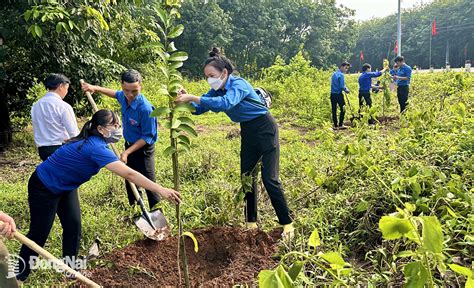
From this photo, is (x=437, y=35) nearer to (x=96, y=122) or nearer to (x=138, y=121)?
(x=138, y=121)

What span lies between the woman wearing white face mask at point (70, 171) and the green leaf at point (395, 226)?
5.72 ft

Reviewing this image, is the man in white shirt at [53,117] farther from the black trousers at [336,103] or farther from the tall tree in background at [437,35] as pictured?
the tall tree in background at [437,35]

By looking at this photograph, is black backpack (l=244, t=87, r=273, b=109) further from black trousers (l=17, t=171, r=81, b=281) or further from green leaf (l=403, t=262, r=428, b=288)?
green leaf (l=403, t=262, r=428, b=288)

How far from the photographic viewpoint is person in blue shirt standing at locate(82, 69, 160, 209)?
3.54 m

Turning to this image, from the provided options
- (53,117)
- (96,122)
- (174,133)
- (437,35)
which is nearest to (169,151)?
(174,133)

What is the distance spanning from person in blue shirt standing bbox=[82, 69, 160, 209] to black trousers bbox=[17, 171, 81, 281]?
0.63 m

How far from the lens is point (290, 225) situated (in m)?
3.37

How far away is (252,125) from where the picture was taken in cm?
331

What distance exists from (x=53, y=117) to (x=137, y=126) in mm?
690

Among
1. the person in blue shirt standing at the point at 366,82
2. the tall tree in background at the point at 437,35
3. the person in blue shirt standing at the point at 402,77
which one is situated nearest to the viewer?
the person in blue shirt standing at the point at 402,77

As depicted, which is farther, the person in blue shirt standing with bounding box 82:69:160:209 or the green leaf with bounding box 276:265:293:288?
the person in blue shirt standing with bounding box 82:69:160:209

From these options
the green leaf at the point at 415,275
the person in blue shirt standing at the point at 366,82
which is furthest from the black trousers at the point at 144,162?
the person in blue shirt standing at the point at 366,82

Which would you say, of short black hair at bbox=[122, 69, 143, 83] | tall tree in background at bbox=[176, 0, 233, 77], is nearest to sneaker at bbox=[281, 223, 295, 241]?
short black hair at bbox=[122, 69, 143, 83]

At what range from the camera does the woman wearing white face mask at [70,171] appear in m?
2.60
